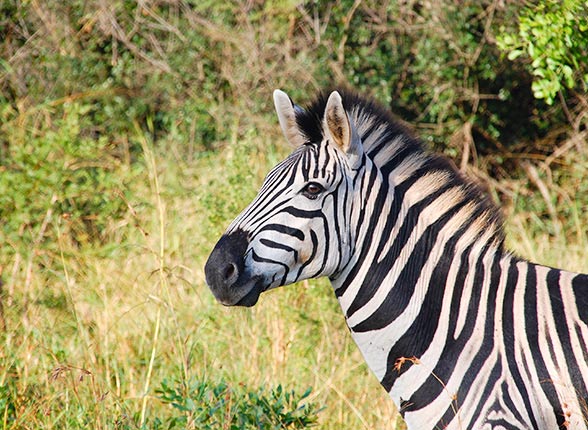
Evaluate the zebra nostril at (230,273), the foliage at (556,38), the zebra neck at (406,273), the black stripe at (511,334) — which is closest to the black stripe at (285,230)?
the zebra nostril at (230,273)

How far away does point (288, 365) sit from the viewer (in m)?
5.94

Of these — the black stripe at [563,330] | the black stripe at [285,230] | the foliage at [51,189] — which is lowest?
the foliage at [51,189]

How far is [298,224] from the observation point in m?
3.61

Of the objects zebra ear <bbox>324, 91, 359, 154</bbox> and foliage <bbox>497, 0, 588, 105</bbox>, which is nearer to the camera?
zebra ear <bbox>324, 91, 359, 154</bbox>

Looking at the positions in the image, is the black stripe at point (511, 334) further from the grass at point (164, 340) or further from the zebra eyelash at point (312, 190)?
the grass at point (164, 340)

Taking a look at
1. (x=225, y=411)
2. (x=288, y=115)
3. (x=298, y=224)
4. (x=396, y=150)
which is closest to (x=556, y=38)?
(x=396, y=150)

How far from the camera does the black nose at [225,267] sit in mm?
3475

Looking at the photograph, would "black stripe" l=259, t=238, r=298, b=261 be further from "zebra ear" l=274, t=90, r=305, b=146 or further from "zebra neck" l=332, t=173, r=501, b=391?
"zebra ear" l=274, t=90, r=305, b=146

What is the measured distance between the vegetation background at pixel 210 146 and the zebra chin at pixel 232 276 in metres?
1.85

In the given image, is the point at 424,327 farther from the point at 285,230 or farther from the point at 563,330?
the point at 285,230

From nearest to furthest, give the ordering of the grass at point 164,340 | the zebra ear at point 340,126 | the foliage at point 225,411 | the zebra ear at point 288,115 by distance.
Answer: the zebra ear at point 340,126, the zebra ear at point 288,115, the foliage at point 225,411, the grass at point 164,340

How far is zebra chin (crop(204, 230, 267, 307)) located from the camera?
11.4 ft

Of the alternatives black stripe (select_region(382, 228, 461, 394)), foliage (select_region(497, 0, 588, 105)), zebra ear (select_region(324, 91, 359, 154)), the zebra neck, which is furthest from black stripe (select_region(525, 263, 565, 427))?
foliage (select_region(497, 0, 588, 105))

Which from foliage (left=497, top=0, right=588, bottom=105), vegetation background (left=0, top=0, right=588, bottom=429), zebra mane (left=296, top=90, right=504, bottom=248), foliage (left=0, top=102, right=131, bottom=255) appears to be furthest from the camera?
foliage (left=0, top=102, right=131, bottom=255)
